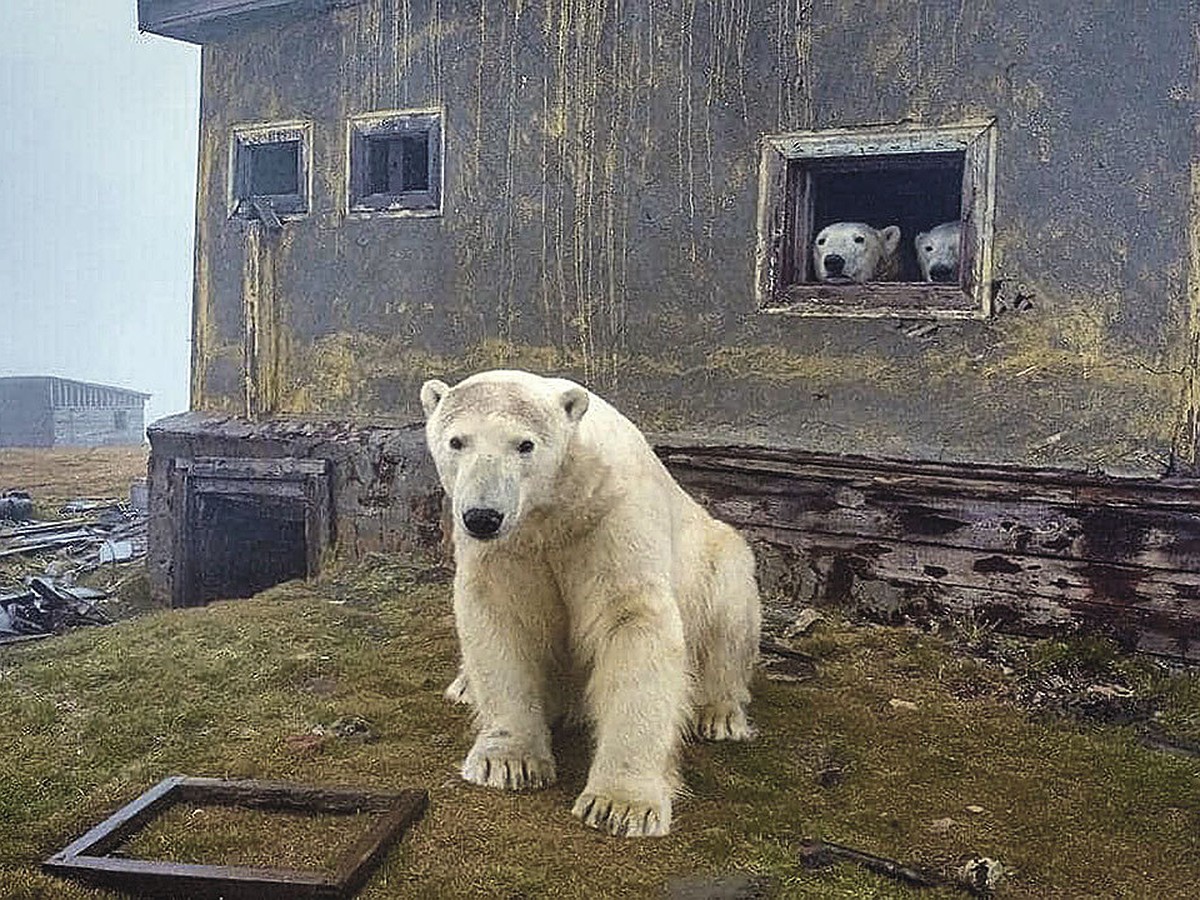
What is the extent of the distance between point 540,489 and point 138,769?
5.34 feet

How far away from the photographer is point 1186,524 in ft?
15.2

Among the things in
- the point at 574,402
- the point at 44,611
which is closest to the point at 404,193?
the point at 44,611

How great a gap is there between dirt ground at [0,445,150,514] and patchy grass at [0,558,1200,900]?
20.4 feet

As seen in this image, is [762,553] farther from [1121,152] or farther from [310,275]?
[310,275]

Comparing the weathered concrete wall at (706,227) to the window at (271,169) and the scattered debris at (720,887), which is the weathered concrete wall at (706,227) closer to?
the window at (271,169)

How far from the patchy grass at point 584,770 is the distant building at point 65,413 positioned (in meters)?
14.4

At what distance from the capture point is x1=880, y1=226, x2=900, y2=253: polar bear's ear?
5.89 meters

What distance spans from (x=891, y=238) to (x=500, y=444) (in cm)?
366

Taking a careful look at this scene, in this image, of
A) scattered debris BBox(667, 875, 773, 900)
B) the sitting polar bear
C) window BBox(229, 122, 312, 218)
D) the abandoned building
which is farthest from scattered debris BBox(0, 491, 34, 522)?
scattered debris BBox(667, 875, 773, 900)

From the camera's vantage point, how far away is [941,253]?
5.57 m

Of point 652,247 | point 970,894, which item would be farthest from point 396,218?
point 970,894

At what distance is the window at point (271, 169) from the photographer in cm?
702

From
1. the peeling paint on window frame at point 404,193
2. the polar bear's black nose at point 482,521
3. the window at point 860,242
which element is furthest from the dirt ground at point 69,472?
the polar bear's black nose at point 482,521

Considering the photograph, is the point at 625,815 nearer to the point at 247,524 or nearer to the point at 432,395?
the point at 432,395
